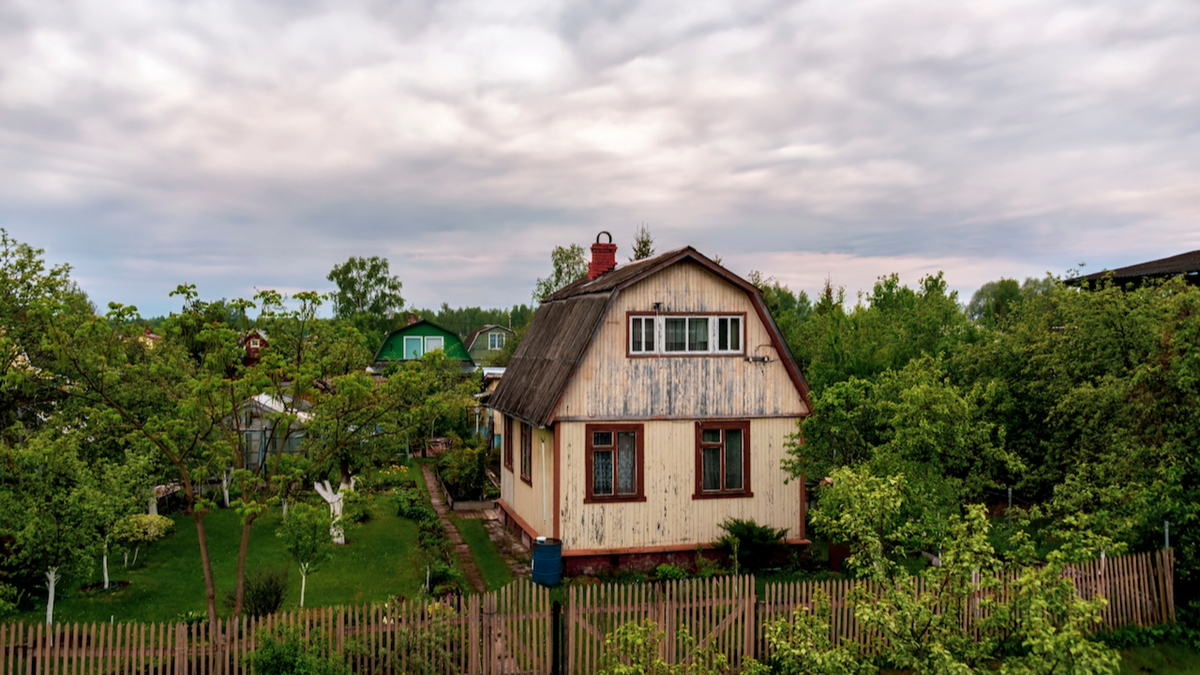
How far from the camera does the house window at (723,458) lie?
60.2ft

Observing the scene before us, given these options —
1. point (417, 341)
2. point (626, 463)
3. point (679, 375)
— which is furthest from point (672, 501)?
point (417, 341)

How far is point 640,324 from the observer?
59.7 feet

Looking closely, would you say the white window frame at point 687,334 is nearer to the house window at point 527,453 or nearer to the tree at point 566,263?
the house window at point 527,453

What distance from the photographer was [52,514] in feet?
45.0

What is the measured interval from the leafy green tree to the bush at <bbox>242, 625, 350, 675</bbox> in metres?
5.54

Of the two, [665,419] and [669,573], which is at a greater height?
[665,419]

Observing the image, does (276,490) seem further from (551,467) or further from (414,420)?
(551,467)

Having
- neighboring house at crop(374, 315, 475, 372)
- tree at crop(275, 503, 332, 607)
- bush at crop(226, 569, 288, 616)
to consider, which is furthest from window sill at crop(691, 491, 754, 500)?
neighboring house at crop(374, 315, 475, 372)

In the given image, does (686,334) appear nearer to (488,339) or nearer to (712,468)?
(712,468)

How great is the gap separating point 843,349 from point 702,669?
17024 millimetres

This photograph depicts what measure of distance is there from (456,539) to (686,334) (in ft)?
29.5

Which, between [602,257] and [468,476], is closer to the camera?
[602,257]

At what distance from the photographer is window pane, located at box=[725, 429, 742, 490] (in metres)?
18.6

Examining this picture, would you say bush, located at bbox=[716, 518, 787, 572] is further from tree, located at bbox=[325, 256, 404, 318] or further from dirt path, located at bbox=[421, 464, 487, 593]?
tree, located at bbox=[325, 256, 404, 318]
